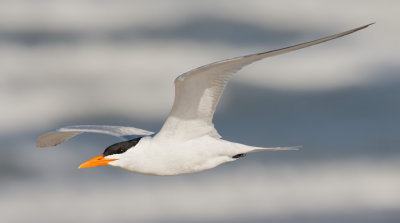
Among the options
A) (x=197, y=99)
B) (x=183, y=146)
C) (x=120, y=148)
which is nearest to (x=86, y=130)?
(x=120, y=148)

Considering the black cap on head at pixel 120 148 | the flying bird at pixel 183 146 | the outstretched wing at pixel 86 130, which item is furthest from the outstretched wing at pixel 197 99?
the outstretched wing at pixel 86 130

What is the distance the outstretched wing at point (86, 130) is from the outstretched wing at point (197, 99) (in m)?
0.51

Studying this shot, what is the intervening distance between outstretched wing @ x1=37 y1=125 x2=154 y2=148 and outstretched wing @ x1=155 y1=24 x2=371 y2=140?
0.51m

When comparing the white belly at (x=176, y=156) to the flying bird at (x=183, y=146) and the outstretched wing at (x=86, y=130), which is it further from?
the outstretched wing at (x=86, y=130)

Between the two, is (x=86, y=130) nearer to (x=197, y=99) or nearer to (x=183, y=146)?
(x=183, y=146)

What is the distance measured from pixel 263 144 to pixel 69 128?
37.5ft

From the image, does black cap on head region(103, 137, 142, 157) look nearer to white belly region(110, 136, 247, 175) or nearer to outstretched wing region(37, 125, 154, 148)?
white belly region(110, 136, 247, 175)

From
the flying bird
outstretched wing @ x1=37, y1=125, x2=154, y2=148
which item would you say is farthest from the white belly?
outstretched wing @ x1=37, y1=125, x2=154, y2=148

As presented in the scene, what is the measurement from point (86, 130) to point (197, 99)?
110 cm

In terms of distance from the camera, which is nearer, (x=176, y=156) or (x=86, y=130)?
(x=176, y=156)

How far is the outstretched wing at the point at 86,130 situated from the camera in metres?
5.59

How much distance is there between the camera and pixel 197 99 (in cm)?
486

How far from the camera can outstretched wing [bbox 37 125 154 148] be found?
18.3ft

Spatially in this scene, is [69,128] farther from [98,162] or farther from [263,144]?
[263,144]
